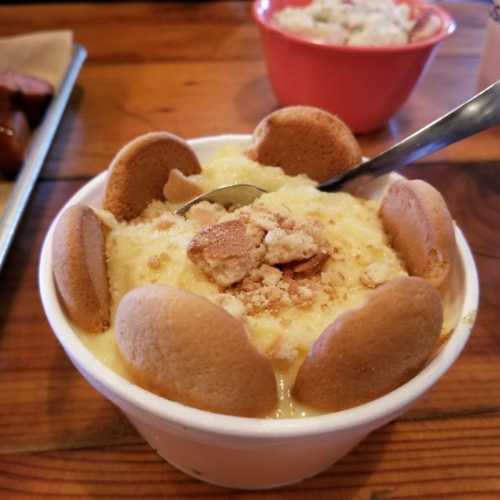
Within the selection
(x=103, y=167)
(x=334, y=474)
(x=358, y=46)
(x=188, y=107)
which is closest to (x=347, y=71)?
(x=358, y=46)

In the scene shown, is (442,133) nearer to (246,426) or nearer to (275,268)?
(275,268)

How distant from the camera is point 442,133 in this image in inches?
28.3

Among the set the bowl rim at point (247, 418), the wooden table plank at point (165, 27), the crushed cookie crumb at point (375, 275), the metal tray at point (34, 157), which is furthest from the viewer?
the wooden table plank at point (165, 27)

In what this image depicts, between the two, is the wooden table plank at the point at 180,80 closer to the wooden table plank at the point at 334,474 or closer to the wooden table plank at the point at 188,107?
the wooden table plank at the point at 188,107

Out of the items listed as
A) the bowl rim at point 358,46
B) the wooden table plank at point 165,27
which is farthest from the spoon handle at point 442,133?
the wooden table plank at point 165,27

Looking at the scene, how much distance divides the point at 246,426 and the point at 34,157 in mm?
795

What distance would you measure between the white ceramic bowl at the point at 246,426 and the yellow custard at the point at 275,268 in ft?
0.11

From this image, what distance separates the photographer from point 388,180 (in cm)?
79

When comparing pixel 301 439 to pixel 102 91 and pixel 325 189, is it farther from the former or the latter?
pixel 102 91

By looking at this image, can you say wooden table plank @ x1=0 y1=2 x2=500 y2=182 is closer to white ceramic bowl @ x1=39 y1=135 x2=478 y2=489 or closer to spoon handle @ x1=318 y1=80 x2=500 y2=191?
spoon handle @ x1=318 y1=80 x2=500 y2=191

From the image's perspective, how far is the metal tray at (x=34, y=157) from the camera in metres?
0.89

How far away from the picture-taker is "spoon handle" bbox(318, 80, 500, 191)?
0.68 metres

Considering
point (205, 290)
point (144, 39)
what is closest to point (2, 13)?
point (144, 39)

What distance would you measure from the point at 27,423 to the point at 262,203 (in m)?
0.41
